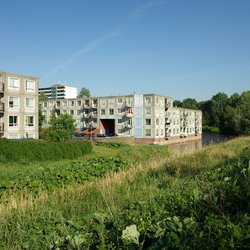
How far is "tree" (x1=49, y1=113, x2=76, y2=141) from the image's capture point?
36781mm

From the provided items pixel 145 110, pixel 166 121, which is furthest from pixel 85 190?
pixel 166 121

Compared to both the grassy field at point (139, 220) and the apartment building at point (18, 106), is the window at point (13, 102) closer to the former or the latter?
the apartment building at point (18, 106)

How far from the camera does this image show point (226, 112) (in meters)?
94.4

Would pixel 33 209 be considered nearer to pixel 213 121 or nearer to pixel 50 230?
pixel 50 230

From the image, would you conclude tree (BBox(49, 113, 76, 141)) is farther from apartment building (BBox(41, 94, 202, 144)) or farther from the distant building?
the distant building

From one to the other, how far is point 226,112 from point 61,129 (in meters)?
72.7

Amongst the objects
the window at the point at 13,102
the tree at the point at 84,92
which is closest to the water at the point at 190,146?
the window at the point at 13,102

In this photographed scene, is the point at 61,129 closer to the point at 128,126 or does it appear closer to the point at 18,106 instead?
the point at 18,106

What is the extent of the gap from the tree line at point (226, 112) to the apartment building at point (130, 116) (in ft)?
54.4

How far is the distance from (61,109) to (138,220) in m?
73.0

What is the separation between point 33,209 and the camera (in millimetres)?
6555

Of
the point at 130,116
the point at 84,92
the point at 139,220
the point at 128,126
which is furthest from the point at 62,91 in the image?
the point at 139,220

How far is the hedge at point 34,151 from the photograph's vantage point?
79.5 ft

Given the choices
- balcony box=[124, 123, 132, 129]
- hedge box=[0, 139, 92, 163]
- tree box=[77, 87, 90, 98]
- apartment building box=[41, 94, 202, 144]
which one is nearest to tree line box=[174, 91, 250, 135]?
apartment building box=[41, 94, 202, 144]
